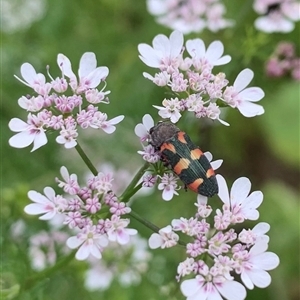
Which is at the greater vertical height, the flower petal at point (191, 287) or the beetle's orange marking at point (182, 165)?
the beetle's orange marking at point (182, 165)

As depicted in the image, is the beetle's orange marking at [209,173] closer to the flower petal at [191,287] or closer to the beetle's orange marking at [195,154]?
the beetle's orange marking at [195,154]

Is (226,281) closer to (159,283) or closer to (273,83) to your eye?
(159,283)

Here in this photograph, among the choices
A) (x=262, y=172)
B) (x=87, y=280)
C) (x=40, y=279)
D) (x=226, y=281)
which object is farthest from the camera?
(x=262, y=172)

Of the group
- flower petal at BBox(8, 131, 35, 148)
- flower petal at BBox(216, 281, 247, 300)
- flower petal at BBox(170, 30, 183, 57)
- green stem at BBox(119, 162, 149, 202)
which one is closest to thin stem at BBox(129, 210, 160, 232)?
green stem at BBox(119, 162, 149, 202)

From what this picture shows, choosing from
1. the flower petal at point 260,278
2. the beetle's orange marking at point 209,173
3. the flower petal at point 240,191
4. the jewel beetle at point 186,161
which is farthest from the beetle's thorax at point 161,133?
the flower petal at point 260,278

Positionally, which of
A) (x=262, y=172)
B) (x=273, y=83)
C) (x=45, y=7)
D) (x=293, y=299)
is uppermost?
(x=273, y=83)

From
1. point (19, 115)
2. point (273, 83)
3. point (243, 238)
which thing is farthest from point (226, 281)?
point (19, 115)

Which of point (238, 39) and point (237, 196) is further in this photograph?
point (238, 39)

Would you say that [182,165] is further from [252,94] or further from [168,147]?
[252,94]
